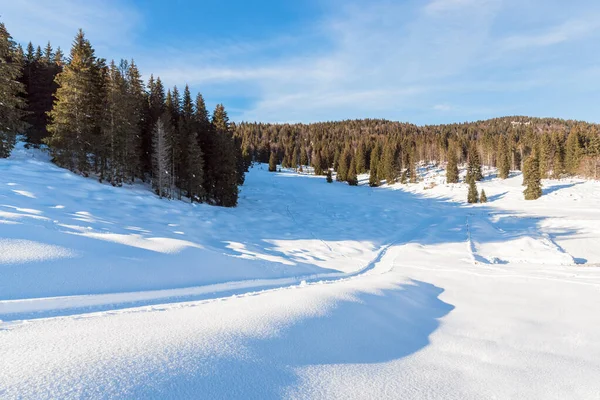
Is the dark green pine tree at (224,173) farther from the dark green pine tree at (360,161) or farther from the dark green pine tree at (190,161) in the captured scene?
the dark green pine tree at (360,161)

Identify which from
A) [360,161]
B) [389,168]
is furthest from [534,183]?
[360,161]

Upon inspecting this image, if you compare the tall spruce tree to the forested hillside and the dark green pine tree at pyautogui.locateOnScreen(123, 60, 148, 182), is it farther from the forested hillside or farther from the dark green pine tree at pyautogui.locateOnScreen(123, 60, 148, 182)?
the dark green pine tree at pyautogui.locateOnScreen(123, 60, 148, 182)

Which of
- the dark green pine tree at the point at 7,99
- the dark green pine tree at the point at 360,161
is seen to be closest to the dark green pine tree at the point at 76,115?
the dark green pine tree at the point at 7,99

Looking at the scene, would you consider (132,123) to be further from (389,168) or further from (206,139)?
(389,168)

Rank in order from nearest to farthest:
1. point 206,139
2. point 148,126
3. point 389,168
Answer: point 148,126 < point 206,139 < point 389,168

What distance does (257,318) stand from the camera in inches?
210

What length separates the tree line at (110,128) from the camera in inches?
960

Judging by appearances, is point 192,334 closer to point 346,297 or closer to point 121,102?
point 346,297

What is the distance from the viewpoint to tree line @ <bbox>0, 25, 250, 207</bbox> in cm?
2438

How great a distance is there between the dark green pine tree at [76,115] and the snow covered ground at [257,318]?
6202mm

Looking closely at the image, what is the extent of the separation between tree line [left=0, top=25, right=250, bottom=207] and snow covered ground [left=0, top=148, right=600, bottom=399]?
6.79m

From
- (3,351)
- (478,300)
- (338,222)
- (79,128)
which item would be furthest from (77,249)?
(338,222)

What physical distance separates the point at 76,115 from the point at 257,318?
2737 cm

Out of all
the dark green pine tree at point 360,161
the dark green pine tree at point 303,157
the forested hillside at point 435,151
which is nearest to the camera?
the forested hillside at point 435,151
